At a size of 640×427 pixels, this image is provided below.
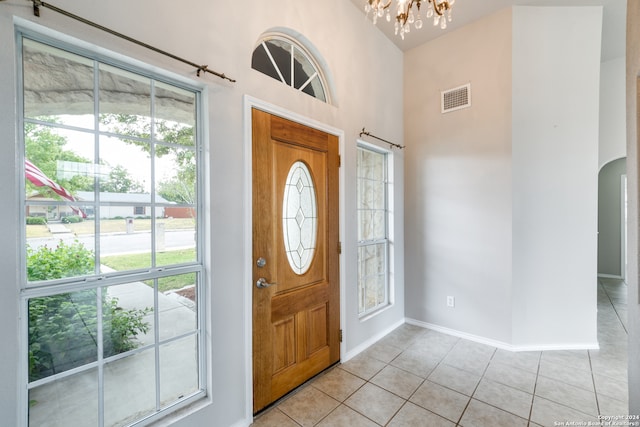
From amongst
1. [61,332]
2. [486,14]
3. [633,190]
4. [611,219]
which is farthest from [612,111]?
[61,332]

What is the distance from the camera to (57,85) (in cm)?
120

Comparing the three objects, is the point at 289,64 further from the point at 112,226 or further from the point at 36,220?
the point at 36,220

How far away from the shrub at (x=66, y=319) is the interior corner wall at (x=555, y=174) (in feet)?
10.9

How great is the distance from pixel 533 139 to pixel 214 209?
3066 millimetres

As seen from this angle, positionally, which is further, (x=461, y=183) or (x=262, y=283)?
(x=461, y=183)

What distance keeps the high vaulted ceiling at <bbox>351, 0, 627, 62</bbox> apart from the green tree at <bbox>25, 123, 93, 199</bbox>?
267 centimetres

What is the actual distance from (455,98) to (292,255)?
2557 mm

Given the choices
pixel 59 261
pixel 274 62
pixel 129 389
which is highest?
pixel 274 62

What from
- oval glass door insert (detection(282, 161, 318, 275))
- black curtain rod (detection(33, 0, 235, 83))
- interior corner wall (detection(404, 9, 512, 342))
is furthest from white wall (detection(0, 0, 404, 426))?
interior corner wall (detection(404, 9, 512, 342))

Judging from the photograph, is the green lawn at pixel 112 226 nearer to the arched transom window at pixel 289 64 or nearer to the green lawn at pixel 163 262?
the green lawn at pixel 163 262

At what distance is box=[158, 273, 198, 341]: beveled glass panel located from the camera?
59.3 inches

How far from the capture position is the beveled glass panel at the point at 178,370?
1.51 m

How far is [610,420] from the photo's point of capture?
1777mm

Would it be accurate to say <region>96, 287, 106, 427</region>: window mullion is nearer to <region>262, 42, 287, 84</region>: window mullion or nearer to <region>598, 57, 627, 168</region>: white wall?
<region>262, 42, 287, 84</region>: window mullion
